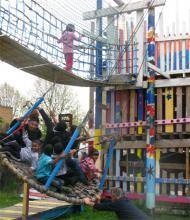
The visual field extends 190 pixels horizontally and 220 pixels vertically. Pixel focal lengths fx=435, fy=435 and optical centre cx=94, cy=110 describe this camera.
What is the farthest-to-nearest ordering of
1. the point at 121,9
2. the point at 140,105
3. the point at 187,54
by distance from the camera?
the point at 121,9 → the point at 140,105 → the point at 187,54

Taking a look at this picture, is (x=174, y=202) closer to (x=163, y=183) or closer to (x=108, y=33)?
(x=163, y=183)

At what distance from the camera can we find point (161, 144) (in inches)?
356

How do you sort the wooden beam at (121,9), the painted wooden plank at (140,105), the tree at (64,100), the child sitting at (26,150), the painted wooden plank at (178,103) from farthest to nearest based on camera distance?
the tree at (64,100) → the painted wooden plank at (140,105) → the wooden beam at (121,9) → the painted wooden plank at (178,103) → the child sitting at (26,150)

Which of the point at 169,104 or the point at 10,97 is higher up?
the point at 10,97

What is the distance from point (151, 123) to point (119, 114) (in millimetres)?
1022

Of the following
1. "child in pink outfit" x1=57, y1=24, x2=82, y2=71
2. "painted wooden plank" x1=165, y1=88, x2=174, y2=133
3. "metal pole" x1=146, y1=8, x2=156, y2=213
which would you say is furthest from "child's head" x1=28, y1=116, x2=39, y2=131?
"painted wooden plank" x1=165, y1=88, x2=174, y2=133

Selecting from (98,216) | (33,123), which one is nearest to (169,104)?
(98,216)

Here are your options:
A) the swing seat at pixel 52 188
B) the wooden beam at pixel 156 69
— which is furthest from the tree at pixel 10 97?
the swing seat at pixel 52 188

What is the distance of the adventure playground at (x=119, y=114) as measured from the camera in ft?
23.8

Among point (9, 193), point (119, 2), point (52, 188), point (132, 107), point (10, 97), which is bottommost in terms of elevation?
point (9, 193)

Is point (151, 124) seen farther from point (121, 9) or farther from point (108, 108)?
point (121, 9)

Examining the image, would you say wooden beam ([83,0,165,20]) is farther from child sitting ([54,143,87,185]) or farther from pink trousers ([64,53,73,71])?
child sitting ([54,143,87,185])

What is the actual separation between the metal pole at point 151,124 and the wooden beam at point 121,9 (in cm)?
23

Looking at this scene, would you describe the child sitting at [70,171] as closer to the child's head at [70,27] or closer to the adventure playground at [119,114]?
the adventure playground at [119,114]
